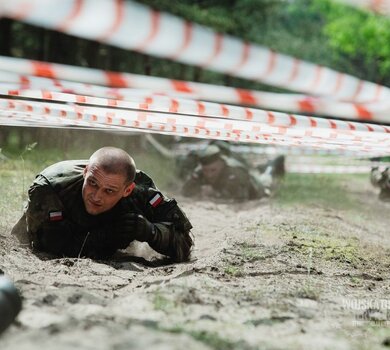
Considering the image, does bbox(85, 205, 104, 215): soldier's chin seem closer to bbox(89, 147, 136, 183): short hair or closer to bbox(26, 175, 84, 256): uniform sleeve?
bbox(26, 175, 84, 256): uniform sleeve

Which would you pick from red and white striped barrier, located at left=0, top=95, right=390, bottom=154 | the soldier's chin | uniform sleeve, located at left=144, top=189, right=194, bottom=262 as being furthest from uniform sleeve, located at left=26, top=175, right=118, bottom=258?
red and white striped barrier, located at left=0, top=95, right=390, bottom=154

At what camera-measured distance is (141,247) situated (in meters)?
5.16

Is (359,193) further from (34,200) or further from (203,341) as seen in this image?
(203,341)

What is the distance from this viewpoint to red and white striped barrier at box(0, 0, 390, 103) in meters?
1.70

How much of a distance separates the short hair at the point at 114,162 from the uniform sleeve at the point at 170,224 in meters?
0.55

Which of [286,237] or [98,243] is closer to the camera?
[98,243]

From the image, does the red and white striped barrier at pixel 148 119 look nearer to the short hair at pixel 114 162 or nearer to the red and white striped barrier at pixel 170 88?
the short hair at pixel 114 162

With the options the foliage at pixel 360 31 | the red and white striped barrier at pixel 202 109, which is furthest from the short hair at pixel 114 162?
the foliage at pixel 360 31

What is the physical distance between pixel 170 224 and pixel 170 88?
182cm

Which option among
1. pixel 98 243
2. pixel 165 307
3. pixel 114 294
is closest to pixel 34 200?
pixel 98 243

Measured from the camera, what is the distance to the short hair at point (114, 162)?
13.3 feet

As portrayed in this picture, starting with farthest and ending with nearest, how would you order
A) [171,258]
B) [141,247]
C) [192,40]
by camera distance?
[141,247]
[171,258]
[192,40]

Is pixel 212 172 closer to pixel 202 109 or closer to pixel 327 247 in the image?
pixel 327 247

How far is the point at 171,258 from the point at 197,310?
7.13 feet
